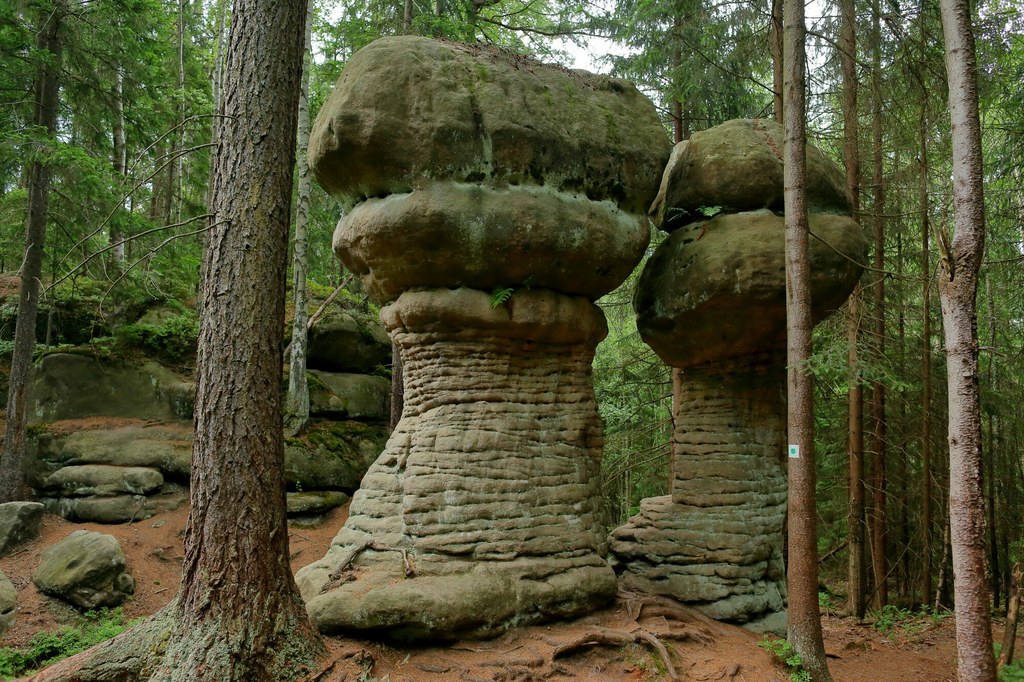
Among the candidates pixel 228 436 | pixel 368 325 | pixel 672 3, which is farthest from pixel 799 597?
pixel 368 325

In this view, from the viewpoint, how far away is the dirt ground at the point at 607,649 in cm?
593

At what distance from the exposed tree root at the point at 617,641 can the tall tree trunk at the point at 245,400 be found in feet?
7.67

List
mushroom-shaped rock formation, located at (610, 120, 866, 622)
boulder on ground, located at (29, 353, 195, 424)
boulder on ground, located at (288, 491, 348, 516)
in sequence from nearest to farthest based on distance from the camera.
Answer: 1. mushroom-shaped rock formation, located at (610, 120, 866, 622)
2. boulder on ground, located at (288, 491, 348, 516)
3. boulder on ground, located at (29, 353, 195, 424)

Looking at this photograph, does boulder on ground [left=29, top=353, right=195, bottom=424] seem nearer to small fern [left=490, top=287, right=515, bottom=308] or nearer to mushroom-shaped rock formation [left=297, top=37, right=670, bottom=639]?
mushroom-shaped rock formation [left=297, top=37, right=670, bottom=639]

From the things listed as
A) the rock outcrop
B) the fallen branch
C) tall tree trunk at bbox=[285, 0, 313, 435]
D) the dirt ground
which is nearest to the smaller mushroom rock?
the dirt ground

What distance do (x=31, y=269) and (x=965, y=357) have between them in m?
14.2

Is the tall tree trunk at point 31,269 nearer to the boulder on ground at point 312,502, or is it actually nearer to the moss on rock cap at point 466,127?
the boulder on ground at point 312,502

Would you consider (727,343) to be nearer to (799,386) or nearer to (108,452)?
(799,386)

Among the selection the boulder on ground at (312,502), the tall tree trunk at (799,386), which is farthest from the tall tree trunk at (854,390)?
the boulder on ground at (312,502)

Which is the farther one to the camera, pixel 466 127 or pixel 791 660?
pixel 466 127

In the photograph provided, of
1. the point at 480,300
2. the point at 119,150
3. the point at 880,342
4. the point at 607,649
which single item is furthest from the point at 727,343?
the point at 119,150

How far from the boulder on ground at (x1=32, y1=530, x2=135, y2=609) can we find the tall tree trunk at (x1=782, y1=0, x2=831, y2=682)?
9.42 m

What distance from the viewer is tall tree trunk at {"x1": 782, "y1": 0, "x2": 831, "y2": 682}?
6.48 metres

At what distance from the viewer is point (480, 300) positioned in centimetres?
736
